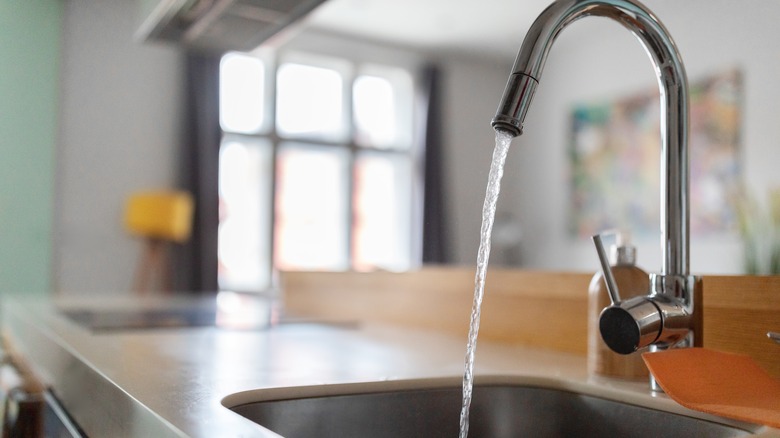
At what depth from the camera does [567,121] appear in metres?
6.34

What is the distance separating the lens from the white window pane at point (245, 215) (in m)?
5.59

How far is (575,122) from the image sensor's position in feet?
20.5

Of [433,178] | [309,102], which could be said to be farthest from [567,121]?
[309,102]

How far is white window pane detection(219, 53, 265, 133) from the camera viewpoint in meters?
5.56

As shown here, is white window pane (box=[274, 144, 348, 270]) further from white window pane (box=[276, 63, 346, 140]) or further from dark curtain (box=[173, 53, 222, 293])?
dark curtain (box=[173, 53, 222, 293])

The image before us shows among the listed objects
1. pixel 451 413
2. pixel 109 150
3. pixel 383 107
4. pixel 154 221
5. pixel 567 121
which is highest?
pixel 383 107

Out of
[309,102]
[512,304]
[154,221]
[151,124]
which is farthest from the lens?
[309,102]

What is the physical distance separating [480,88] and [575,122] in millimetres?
974

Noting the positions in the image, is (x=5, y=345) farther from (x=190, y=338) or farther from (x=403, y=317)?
(x=403, y=317)

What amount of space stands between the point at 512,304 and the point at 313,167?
4882 millimetres

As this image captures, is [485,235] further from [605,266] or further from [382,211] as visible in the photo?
[382,211]

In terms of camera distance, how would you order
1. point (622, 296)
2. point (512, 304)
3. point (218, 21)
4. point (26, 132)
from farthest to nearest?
point (26, 132) → point (218, 21) → point (512, 304) → point (622, 296)

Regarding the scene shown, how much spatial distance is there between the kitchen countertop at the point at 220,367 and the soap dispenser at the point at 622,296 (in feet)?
0.07

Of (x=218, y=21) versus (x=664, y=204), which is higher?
(x=218, y=21)
